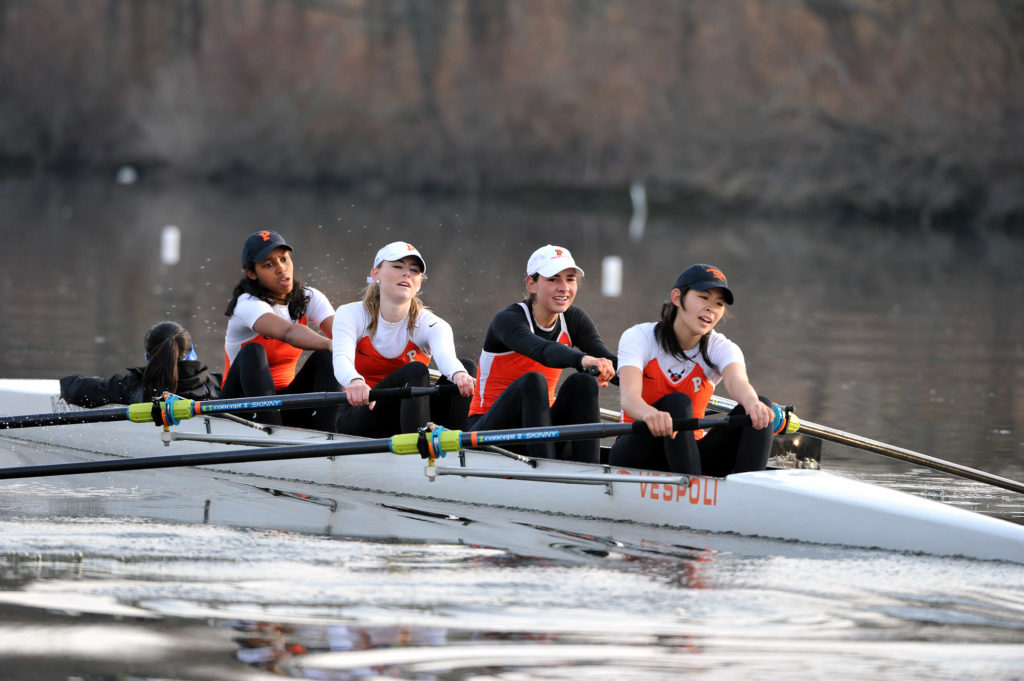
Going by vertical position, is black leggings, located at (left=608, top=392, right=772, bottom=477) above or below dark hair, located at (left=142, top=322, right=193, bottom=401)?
below

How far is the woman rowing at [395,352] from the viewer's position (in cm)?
740

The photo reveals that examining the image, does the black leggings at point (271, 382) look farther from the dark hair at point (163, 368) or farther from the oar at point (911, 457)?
the oar at point (911, 457)

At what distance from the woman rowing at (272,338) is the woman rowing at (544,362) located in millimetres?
1140

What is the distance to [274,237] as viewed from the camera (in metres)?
8.26

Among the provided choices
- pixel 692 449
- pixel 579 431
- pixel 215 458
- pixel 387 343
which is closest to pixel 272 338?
pixel 387 343

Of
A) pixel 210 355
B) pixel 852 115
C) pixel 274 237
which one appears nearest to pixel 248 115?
pixel 852 115

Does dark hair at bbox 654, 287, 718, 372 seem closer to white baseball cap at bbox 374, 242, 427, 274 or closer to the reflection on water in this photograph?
the reflection on water

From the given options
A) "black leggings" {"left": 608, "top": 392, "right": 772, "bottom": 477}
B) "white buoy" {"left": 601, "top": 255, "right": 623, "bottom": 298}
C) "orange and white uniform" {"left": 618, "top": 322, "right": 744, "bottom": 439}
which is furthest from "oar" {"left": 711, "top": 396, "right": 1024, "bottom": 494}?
"white buoy" {"left": 601, "top": 255, "right": 623, "bottom": 298}

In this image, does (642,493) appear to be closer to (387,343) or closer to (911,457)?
(911,457)

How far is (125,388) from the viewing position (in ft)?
27.4

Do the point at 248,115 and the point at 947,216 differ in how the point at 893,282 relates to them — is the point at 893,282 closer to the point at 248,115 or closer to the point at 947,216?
the point at 947,216

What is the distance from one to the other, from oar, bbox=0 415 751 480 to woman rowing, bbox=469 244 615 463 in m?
0.38

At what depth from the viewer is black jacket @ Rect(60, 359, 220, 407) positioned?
833cm

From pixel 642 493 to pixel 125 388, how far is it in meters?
3.26
